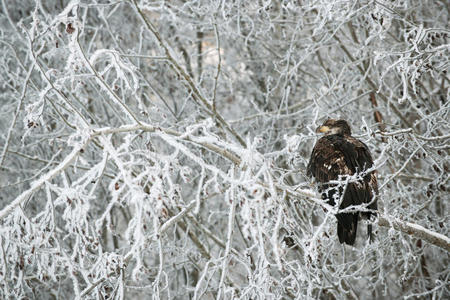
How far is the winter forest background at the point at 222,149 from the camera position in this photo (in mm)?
2297

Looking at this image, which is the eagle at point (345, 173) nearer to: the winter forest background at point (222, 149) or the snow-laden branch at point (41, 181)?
the winter forest background at point (222, 149)

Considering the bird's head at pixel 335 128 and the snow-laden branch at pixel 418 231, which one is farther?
the bird's head at pixel 335 128

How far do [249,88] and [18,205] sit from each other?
5469 mm

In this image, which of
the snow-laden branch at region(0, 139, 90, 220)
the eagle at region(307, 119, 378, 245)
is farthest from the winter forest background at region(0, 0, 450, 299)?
the eagle at region(307, 119, 378, 245)

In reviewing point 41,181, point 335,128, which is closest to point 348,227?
point 335,128

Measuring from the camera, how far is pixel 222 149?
9.02 ft

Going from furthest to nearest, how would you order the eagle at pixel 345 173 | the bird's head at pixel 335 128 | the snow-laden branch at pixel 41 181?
the bird's head at pixel 335 128
the eagle at pixel 345 173
the snow-laden branch at pixel 41 181

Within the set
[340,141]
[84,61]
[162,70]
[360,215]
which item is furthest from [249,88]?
[84,61]

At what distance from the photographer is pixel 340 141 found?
3715 millimetres

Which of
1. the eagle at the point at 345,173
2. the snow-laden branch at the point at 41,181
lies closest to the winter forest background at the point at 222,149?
the snow-laden branch at the point at 41,181

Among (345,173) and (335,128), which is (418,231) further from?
(335,128)

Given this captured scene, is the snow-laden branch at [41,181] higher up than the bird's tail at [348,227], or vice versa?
the snow-laden branch at [41,181]

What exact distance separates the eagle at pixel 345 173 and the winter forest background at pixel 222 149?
0.14m

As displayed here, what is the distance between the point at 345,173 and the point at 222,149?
1163 millimetres
